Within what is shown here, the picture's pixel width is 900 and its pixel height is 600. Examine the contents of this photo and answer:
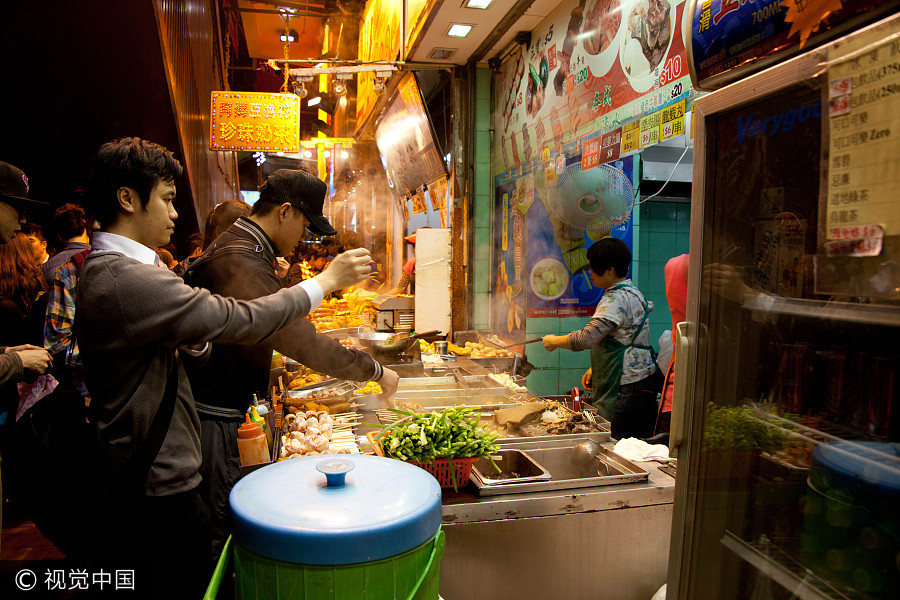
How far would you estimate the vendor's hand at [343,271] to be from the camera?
7.03 ft

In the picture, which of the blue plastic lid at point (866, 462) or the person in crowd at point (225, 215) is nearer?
the blue plastic lid at point (866, 462)

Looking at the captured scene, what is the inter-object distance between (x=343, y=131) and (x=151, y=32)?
11204mm

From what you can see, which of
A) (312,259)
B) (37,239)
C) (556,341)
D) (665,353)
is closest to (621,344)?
(665,353)

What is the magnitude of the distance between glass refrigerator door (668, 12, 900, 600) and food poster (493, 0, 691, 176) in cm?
206

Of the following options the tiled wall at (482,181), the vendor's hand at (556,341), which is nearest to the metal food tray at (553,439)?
the vendor's hand at (556,341)

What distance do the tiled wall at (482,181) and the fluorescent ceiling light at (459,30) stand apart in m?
1.03

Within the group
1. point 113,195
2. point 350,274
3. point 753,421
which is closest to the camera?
point 753,421

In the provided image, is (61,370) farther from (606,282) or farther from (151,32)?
(606,282)

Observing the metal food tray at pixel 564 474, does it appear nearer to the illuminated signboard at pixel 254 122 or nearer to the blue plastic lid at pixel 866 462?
the blue plastic lid at pixel 866 462

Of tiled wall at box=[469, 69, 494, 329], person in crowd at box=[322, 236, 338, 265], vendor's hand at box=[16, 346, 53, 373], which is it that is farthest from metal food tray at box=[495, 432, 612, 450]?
person in crowd at box=[322, 236, 338, 265]

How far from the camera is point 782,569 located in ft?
5.26

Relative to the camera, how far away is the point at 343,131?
15297 mm

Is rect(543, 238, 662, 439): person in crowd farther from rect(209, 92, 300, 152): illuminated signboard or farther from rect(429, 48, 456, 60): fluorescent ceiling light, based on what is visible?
rect(209, 92, 300, 152): illuminated signboard

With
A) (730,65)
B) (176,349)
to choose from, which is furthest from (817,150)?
(176,349)
